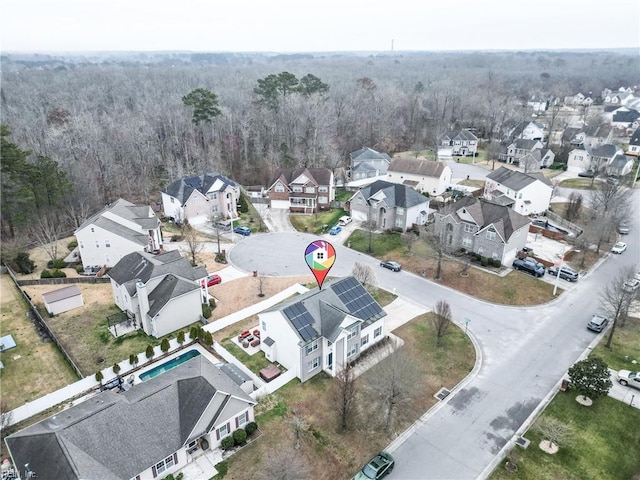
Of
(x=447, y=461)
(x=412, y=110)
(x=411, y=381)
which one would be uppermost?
(x=412, y=110)

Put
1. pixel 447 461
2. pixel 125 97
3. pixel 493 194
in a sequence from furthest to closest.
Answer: pixel 125 97 → pixel 493 194 → pixel 447 461

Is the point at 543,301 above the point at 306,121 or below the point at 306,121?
below

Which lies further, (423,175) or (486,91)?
(486,91)

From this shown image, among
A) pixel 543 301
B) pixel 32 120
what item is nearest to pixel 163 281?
pixel 543 301

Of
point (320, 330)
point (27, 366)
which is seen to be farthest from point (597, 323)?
point (27, 366)

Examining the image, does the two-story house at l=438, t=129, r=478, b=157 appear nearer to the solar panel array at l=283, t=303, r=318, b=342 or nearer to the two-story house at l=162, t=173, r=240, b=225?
the two-story house at l=162, t=173, r=240, b=225

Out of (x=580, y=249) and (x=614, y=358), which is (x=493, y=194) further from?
(x=614, y=358)

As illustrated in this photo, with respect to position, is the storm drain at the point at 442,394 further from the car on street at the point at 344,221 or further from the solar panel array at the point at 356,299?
the car on street at the point at 344,221

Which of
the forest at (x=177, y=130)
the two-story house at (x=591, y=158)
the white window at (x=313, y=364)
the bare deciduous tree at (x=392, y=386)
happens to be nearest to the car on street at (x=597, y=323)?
the bare deciduous tree at (x=392, y=386)
